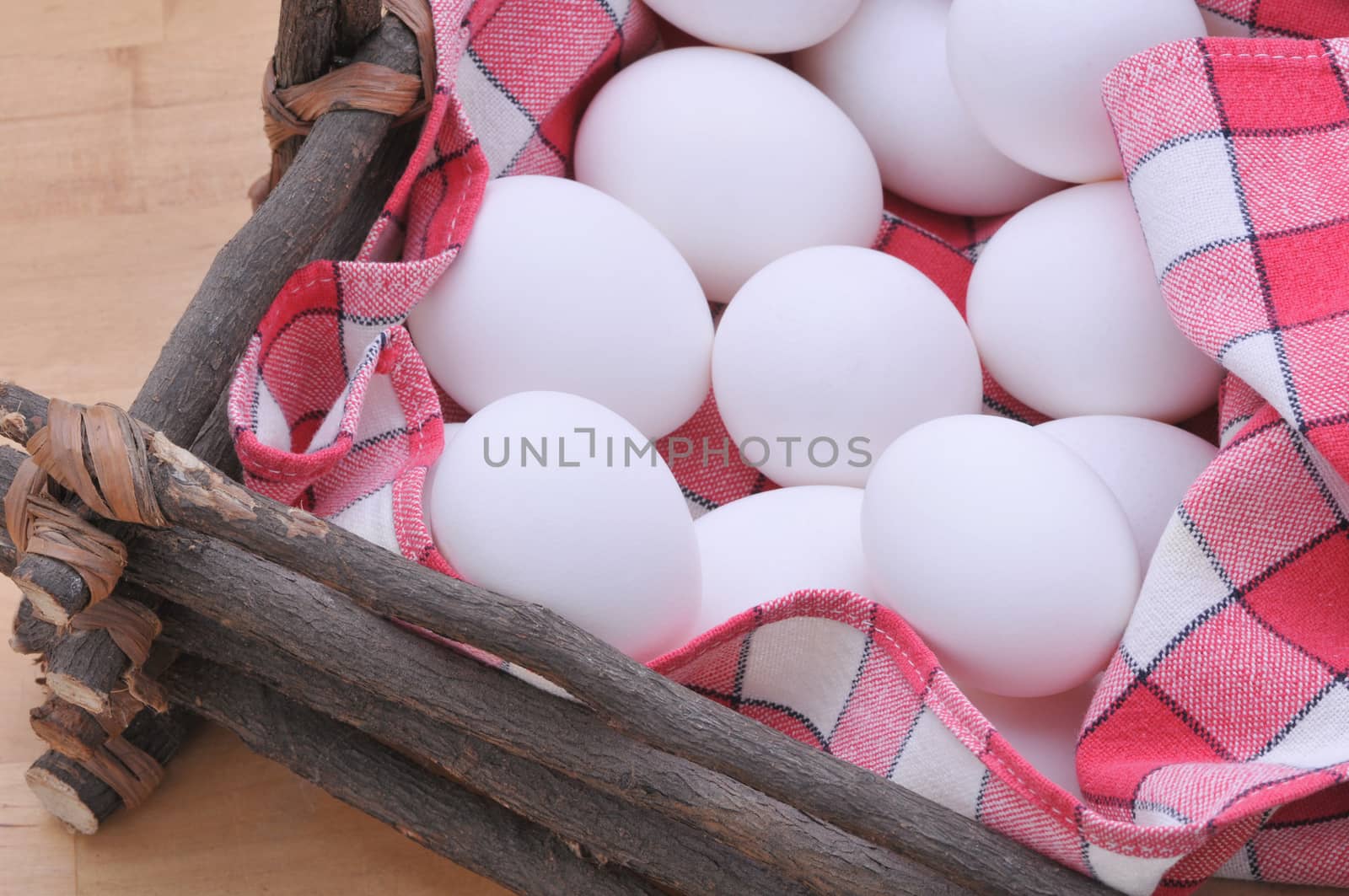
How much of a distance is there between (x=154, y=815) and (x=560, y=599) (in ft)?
1.08

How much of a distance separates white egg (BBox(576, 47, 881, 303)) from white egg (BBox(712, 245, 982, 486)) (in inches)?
1.8

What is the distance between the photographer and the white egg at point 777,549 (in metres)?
0.59

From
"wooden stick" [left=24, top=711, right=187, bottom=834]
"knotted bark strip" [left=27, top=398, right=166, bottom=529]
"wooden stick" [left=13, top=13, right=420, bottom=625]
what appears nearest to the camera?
"knotted bark strip" [left=27, top=398, right=166, bottom=529]

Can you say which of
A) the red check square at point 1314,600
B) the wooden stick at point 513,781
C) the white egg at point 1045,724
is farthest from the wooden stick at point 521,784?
the red check square at point 1314,600

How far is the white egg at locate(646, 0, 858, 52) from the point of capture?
2.38ft

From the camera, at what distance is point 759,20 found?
730mm

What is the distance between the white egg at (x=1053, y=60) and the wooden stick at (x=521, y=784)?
15.8 inches

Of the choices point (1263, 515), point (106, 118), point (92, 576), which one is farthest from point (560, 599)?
point (106, 118)

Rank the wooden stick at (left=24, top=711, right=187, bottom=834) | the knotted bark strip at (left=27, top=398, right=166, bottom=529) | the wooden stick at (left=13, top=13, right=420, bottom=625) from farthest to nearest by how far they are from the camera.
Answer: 1. the wooden stick at (left=24, top=711, right=187, bottom=834)
2. the wooden stick at (left=13, top=13, right=420, bottom=625)
3. the knotted bark strip at (left=27, top=398, right=166, bottom=529)

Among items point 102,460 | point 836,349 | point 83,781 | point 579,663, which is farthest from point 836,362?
point 83,781

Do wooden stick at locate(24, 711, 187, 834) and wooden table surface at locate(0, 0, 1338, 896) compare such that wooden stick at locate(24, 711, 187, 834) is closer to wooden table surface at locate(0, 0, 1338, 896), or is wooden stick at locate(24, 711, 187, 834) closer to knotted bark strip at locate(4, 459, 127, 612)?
wooden table surface at locate(0, 0, 1338, 896)

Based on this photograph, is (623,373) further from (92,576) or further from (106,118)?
(106,118)

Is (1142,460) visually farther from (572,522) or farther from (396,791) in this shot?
(396,791)

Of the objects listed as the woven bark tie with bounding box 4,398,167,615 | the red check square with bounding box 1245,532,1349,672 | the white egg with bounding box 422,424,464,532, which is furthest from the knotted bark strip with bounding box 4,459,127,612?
the red check square with bounding box 1245,532,1349,672
